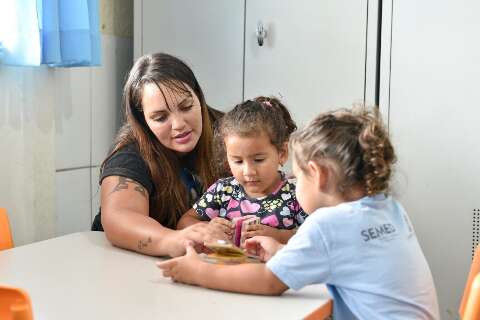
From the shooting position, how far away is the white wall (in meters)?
2.56

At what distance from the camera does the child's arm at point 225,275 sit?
4.72 feet

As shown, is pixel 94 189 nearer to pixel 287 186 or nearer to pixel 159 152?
pixel 159 152

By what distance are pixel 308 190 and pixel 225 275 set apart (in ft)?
0.80

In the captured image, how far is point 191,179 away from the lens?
2176 mm

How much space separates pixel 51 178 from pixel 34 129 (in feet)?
0.68

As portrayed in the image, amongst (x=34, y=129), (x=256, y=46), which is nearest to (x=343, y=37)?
(x=256, y=46)

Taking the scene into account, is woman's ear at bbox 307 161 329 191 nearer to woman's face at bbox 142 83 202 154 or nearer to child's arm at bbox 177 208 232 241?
child's arm at bbox 177 208 232 241

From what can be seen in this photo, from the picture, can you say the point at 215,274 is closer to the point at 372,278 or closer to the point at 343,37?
the point at 372,278

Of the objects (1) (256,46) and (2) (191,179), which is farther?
(1) (256,46)

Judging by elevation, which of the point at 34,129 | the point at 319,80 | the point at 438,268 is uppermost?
the point at 319,80

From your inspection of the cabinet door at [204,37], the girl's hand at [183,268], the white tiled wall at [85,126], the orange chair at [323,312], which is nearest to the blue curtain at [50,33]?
the white tiled wall at [85,126]

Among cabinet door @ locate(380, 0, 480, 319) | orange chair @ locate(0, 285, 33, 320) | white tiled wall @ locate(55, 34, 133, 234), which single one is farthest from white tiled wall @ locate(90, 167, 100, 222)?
orange chair @ locate(0, 285, 33, 320)

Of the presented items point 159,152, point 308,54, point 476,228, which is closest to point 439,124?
point 476,228

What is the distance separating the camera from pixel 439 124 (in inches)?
102
